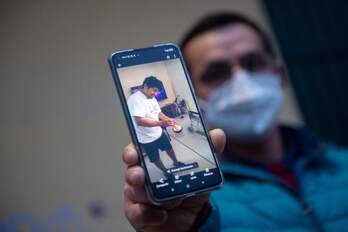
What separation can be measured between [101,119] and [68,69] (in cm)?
17

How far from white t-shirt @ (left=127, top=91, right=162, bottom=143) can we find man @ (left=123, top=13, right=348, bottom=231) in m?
0.32

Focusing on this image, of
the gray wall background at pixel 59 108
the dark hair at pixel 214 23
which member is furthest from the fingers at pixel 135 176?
the dark hair at pixel 214 23

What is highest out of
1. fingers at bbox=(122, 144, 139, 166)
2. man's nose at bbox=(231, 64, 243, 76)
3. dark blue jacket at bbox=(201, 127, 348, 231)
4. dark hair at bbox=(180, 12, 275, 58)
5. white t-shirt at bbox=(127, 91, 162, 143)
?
dark hair at bbox=(180, 12, 275, 58)

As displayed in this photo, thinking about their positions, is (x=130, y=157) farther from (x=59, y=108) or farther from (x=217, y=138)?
(x=59, y=108)

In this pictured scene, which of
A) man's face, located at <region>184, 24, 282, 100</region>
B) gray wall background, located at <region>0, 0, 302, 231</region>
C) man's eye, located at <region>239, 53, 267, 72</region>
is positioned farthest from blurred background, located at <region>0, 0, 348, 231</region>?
man's eye, located at <region>239, 53, 267, 72</region>

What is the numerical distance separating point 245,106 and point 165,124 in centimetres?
58

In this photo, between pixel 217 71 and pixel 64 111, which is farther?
pixel 217 71

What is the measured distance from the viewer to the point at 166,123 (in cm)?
52

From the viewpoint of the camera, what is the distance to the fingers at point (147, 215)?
50 centimetres

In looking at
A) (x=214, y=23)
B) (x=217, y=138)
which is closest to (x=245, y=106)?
(x=214, y=23)

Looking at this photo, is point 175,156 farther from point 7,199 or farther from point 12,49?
point 12,49

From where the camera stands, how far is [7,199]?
77 cm

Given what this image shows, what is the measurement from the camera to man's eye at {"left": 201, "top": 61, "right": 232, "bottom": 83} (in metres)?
1.06

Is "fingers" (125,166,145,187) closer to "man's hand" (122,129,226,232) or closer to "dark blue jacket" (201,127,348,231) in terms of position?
"man's hand" (122,129,226,232)
